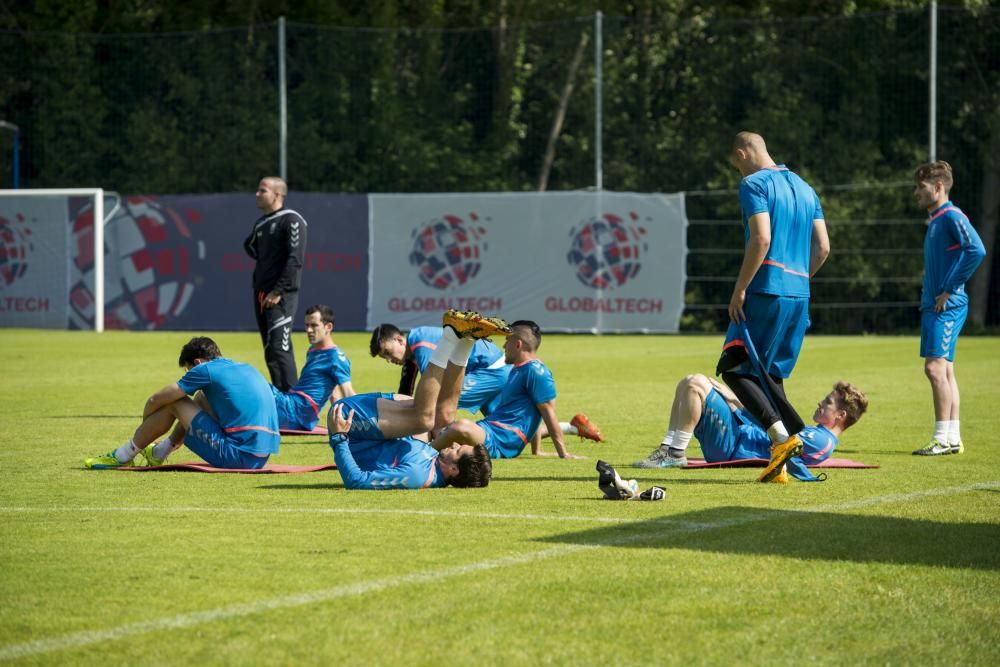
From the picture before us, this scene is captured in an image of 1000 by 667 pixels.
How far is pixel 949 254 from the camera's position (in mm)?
11508

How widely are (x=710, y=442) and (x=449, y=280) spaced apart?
19299mm

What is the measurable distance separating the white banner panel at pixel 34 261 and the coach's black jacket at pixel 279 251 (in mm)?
17822

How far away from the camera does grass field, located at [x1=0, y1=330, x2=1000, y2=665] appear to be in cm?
515

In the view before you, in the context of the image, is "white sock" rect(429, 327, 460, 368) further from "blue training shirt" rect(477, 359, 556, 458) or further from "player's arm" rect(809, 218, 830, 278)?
"player's arm" rect(809, 218, 830, 278)

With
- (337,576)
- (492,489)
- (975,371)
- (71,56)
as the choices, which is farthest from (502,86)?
(337,576)

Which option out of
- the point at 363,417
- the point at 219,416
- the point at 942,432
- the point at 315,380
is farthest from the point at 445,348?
the point at 942,432

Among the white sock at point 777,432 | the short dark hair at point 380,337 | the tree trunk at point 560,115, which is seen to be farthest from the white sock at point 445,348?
the tree trunk at point 560,115

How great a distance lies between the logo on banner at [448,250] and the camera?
1155 inches

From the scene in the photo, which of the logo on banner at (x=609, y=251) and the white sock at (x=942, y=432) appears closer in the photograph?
the white sock at (x=942, y=432)

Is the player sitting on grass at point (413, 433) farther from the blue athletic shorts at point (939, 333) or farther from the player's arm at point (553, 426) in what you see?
the blue athletic shorts at point (939, 333)

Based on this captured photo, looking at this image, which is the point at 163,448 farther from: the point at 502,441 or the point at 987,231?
the point at 987,231

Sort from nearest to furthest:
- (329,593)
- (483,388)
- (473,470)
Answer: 1. (329,593)
2. (473,470)
3. (483,388)

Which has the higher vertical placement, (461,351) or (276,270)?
(276,270)

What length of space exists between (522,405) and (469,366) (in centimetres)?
101
